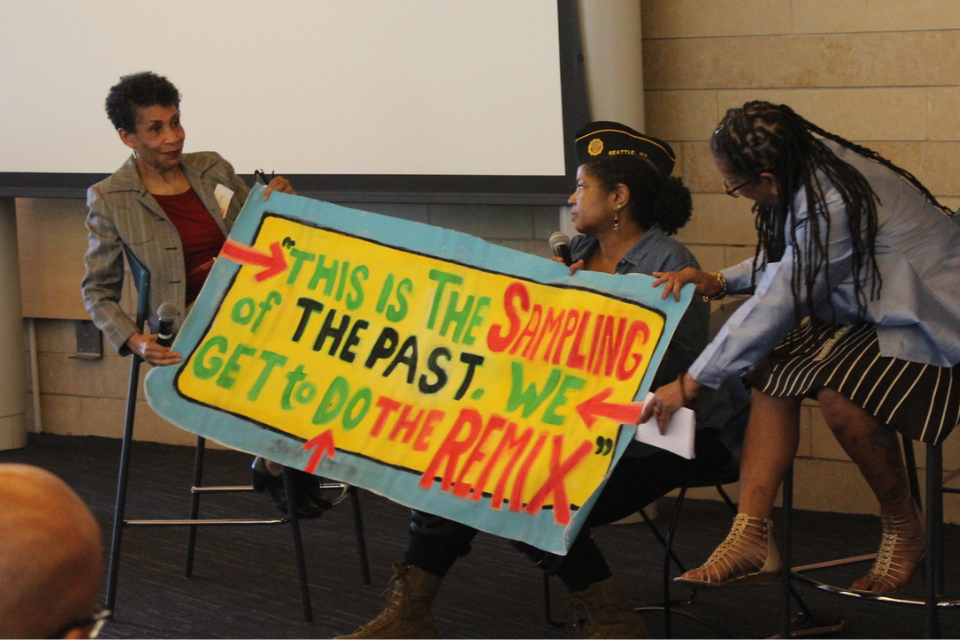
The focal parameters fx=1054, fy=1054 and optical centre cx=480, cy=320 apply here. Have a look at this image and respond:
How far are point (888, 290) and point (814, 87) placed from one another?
1705 millimetres

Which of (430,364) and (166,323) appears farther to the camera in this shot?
(166,323)

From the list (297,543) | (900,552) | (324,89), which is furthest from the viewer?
(324,89)

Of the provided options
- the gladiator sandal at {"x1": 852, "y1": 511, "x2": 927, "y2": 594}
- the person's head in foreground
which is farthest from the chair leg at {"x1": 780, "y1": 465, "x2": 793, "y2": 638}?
the person's head in foreground

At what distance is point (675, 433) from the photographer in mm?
Answer: 2109

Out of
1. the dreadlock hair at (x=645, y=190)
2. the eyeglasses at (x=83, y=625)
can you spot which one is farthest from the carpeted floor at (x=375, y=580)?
the eyeglasses at (x=83, y=625)

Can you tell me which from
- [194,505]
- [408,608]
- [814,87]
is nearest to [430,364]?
[408,608]

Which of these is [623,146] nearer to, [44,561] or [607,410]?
[607,410]

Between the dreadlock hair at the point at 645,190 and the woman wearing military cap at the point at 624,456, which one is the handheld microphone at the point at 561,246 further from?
the dreadlock hair at the point at 645,190

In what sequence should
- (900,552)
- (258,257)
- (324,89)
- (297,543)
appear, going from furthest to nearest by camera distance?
(324,89)
(297,543)
(258,257)
(900,552)

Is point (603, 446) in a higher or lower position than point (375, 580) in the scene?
higher

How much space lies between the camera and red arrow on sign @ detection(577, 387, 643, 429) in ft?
7.16

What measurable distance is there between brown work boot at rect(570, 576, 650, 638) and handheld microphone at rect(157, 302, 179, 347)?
1138mm

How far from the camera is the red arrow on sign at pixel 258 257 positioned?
257 centimetres

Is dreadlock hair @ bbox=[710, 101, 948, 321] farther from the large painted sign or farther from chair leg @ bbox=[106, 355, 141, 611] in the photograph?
chair leg @ bbox=[106, 355, 141, 611]
